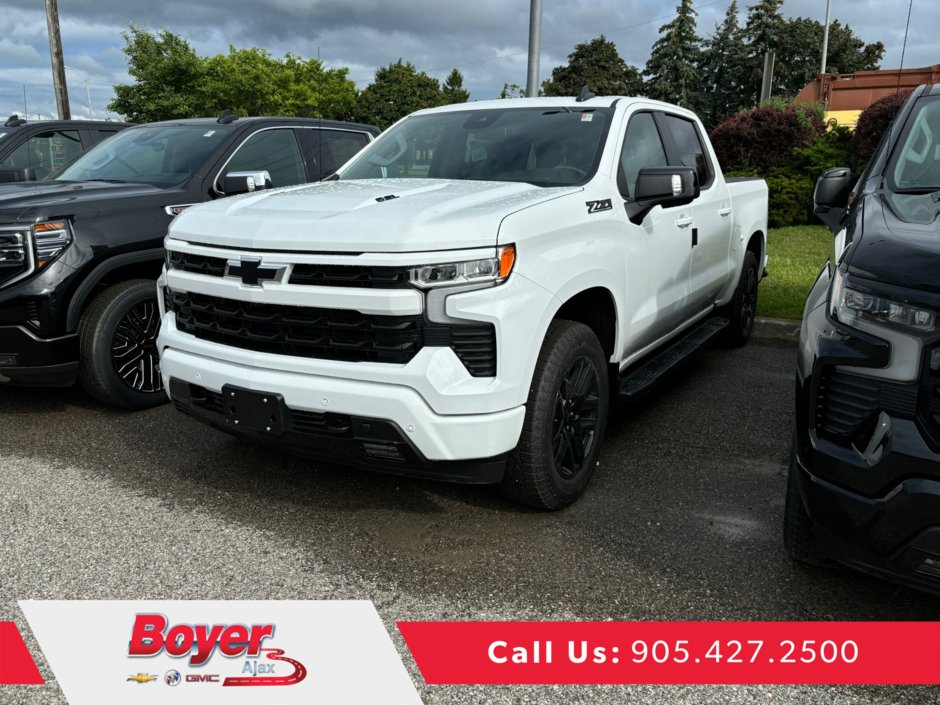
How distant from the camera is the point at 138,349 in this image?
4930 millimetres

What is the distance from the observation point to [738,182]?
6.01 m

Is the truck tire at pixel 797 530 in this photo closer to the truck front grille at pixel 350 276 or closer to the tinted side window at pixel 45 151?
the truck front grille at pixel 350 276

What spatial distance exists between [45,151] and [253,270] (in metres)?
6.55

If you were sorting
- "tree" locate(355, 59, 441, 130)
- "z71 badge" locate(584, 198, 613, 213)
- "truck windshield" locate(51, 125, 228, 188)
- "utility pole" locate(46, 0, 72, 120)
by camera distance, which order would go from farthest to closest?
"tree" locate(355, 59, 441, 130), "utility pole" locate(46, 0, 72, 120), "truck windshield" locate(51, 125, 228, 188), "z71 badge" locate(584, 198, 613, 213)

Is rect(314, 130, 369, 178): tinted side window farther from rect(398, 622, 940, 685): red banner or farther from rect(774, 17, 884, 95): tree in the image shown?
rect(774, 17, 884, 95): tree

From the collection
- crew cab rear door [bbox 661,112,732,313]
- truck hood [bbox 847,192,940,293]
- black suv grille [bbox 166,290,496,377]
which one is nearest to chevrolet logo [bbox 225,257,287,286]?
black suv grille [bbox 166,290,496,377]

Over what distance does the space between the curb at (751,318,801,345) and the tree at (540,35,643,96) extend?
56281 millimetres

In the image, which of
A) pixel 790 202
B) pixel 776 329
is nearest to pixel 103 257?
pixel 776 329

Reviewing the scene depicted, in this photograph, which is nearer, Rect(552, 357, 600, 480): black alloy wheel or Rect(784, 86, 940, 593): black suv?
Rect(784, 86, 940, 593): black suv

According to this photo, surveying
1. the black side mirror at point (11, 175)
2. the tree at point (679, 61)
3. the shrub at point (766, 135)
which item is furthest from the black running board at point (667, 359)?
the tree at point (679, 61)

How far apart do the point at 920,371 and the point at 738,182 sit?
413 centimetres

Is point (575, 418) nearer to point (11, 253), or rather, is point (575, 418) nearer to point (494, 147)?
point (494, 147)

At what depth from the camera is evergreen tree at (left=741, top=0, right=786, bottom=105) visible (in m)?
55.8

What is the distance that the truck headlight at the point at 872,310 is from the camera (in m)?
2.19
